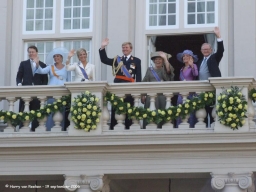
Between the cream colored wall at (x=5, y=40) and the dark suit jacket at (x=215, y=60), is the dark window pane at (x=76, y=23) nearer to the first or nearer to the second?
the cream colored wall at (x=5, y=40)

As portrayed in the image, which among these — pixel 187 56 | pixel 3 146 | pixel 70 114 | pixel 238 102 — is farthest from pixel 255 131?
pixel 3 146

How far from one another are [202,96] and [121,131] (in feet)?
5.32

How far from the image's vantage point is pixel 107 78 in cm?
2042

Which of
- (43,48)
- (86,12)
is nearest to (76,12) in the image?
(86,12)

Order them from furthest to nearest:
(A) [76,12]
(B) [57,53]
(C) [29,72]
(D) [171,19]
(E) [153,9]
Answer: (A) [76,12] < (E) [153,9] < (D) [171,19] < (B) [57,53] < (C) [29,72]

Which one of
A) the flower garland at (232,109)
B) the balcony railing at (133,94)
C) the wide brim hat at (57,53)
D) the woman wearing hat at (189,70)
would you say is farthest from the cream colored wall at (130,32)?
the flower garland at (232,109)

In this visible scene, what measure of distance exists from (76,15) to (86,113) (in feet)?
12.1

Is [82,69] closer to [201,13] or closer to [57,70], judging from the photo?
[57,70]

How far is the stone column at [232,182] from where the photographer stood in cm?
1775

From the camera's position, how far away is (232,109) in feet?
58.0

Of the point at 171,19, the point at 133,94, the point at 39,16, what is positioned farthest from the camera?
the point at 39,16

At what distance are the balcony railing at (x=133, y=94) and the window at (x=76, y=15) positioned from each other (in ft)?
9.07

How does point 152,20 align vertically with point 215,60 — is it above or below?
above

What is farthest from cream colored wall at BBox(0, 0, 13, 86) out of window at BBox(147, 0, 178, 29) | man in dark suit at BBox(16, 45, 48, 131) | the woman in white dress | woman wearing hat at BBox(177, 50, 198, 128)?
woman wearing hat at BBox(177, 50, 198, 128)
